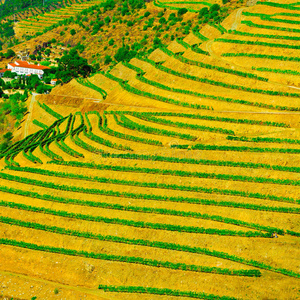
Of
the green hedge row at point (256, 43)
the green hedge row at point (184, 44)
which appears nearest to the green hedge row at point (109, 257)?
the green hedge row at point (256, 43)

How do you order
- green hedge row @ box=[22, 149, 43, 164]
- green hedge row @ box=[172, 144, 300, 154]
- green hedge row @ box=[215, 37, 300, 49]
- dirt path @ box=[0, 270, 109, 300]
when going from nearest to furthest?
dirt path @ box=[0, 270, 109, 300], green hedge row @ box=[172, 144, 300, 154], green hedge row @ box=[22, 149, 43, 164], green hedge row @ box=[215, 37, 300, 49]

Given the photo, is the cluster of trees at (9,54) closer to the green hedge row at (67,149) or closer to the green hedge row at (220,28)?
the green hedge row at (220,28)

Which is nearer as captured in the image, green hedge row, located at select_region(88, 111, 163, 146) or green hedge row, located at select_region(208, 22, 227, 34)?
green hedge row, located at select_region(88, 111, 163, 146)

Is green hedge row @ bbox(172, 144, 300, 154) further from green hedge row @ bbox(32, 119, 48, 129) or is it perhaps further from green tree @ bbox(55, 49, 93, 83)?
green tree @ bbox(55, 49, 93, 83)

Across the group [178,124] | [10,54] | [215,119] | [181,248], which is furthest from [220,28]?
[10,54]

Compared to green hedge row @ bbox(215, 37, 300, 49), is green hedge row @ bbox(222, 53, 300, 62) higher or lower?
lower

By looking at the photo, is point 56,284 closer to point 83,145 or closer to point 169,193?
point 169,193

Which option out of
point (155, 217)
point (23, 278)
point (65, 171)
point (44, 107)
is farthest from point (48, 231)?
point (44, 107)

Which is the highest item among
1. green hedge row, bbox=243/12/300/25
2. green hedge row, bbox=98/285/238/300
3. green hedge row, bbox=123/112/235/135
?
green hedge row, bbox=243/12/300/25

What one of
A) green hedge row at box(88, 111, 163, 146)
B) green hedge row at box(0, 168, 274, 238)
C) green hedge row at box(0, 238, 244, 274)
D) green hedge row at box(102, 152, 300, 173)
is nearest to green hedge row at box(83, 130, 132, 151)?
green hedge row at box(88, 111, 163, 146)
